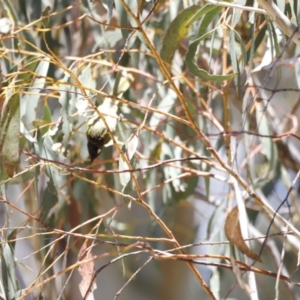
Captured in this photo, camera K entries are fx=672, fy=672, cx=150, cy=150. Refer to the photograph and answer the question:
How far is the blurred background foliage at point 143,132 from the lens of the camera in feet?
2.99

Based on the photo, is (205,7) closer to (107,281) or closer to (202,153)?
(202,153)

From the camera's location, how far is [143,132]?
5.17 ft

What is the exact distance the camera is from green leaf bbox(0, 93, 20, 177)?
873 mm

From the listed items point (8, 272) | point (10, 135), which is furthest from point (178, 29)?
point (8, 272)

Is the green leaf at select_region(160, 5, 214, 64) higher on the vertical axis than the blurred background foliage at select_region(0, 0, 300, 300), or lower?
higher

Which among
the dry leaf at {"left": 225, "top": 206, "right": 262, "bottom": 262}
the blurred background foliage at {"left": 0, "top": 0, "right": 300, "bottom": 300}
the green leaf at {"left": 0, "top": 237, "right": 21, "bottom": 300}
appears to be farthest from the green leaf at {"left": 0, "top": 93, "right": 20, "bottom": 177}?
the dry leaf at {"left": 225, "top": 206, "right": 262, "bottom": 262}

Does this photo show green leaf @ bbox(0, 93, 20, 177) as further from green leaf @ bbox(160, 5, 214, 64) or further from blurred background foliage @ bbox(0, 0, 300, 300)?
green leaf @ bbox(160, 5, 214, 64)

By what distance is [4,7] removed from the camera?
1.29 metres

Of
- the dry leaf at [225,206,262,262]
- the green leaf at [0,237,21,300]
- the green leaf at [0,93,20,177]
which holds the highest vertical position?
the green leaf at [0,93,20,177]

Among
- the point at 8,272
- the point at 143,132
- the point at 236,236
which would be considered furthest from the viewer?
the point at 143,132

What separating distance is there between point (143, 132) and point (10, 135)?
0.70m

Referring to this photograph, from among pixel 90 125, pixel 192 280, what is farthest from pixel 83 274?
pixel 192 280

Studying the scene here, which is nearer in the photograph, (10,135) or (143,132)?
(10,135)

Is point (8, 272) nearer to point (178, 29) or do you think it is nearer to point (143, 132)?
point (178, 29)
